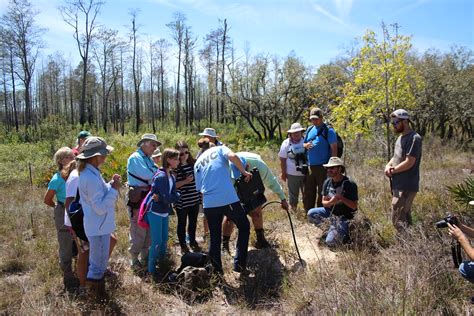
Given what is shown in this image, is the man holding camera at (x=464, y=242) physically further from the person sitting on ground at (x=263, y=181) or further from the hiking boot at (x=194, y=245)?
the hiking boot at (x=194, y=245)

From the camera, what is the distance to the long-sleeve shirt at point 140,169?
4684 millimetres

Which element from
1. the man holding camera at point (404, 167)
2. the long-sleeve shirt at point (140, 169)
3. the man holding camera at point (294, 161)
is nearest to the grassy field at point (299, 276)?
the man holding camera at point (404, 167)

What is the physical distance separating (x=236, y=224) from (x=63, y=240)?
2121 mm

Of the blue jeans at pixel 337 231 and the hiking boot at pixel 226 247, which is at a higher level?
the blue jeans at pixel 337 231

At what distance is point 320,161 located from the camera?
5.90m

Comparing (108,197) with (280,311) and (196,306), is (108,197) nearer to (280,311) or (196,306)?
(196,306)

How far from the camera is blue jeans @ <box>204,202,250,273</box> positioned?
4211 millimetres

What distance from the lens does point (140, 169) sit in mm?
4676

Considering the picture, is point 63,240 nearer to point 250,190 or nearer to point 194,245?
point 194,245

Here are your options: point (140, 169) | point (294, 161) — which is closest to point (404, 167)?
point (294, 161)

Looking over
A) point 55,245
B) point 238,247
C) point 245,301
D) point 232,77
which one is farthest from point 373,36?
point 232,77

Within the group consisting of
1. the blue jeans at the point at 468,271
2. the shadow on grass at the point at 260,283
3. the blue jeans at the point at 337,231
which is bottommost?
the shadow on grass at the point at 260,283

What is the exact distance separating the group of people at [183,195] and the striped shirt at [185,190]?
0.05ft

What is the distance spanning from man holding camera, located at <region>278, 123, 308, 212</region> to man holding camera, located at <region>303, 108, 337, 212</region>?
7.5 inches
